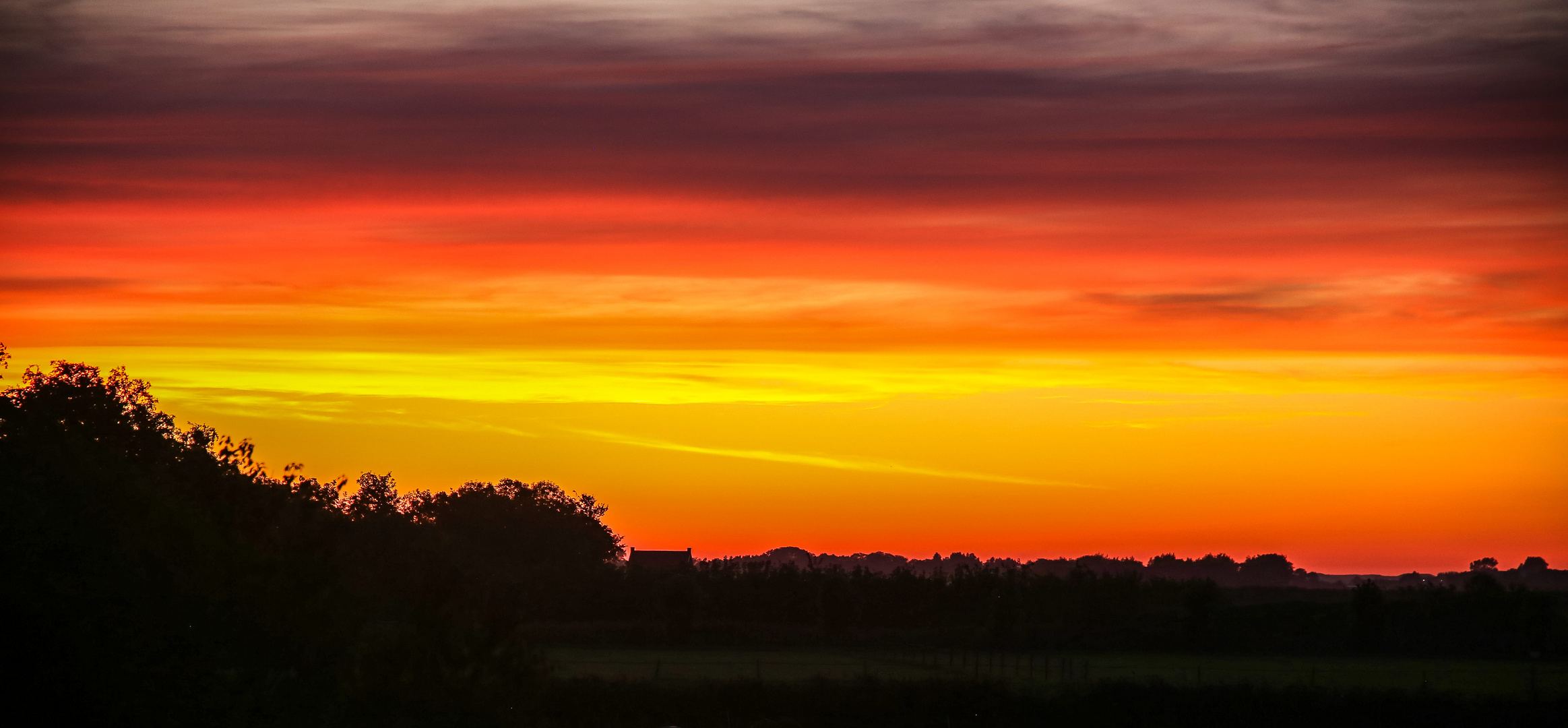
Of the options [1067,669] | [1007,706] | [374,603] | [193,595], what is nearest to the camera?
[193,595]

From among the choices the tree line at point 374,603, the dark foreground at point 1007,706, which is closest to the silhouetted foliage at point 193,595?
the tree line at point 374,603

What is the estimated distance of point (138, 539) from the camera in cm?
3931

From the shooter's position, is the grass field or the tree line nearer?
the tree line

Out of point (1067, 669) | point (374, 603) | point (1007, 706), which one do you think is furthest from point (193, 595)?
point (1067, 669)

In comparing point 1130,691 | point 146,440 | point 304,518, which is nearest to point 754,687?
point 1130,691

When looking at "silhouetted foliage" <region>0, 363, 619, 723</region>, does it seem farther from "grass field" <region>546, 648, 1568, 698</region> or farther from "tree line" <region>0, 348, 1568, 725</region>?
"grass field" <region>546, 648, 1568, 698</region>

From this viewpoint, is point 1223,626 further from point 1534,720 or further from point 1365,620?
point 1534,720

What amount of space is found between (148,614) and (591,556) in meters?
131

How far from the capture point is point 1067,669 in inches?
3420

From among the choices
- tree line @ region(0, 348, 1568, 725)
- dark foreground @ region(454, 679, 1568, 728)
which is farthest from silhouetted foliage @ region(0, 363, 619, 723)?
dark foreground @ region(454, 679, 1568, 728)

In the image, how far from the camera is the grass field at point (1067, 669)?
74.6m

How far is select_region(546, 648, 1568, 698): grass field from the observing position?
74625mm

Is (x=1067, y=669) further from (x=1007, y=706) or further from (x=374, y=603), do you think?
(x=374, y=603)

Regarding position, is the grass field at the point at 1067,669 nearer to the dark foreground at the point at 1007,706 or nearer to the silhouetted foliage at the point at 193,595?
the dark foreground at the point at 1007,706
